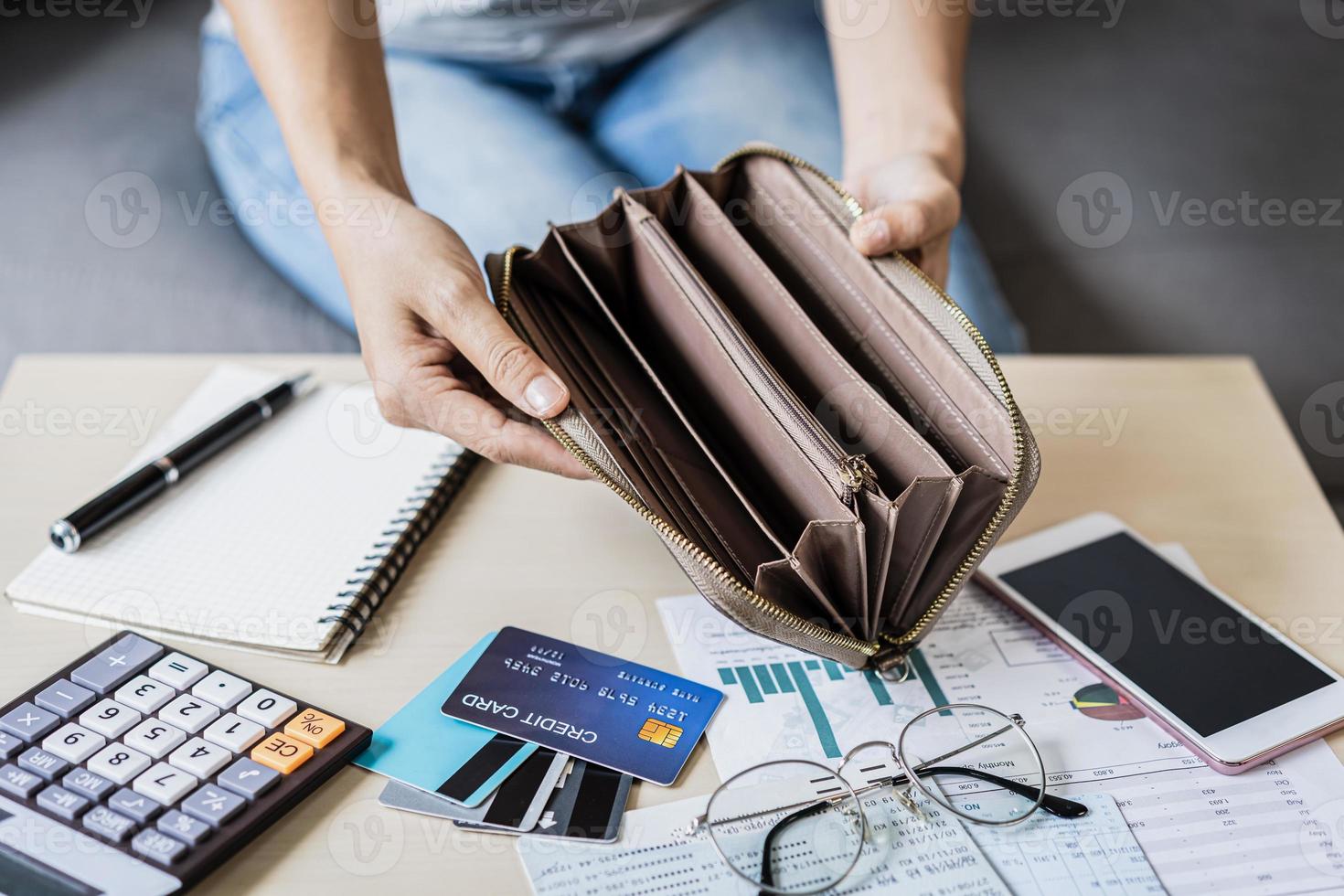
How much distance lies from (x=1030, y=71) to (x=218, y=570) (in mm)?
1535

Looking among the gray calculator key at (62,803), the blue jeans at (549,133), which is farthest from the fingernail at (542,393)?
the blue jeans at (549,133)

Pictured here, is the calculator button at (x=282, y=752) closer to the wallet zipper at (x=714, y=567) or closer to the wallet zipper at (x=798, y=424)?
the wallet zipper at (x=714, y=567)

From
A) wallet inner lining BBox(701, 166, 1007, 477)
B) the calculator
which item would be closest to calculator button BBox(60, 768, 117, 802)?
the calculator

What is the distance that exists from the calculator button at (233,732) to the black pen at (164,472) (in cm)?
24

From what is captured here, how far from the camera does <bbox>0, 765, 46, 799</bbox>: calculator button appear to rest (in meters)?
0.52

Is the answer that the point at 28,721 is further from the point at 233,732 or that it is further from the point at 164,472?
the point at 164,472

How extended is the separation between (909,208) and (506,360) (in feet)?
1.10

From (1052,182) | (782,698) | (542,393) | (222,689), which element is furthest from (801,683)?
(1052,182)

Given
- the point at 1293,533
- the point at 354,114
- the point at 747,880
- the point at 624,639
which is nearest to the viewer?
the point at 747,880

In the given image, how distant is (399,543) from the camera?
73 cm

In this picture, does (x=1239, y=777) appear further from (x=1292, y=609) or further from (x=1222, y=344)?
(x=1222, y=344)

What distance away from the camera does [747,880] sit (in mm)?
526

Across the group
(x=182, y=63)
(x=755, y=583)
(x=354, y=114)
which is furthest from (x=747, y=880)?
(x=182, y=63)

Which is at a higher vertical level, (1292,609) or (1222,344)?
(1292,609)
